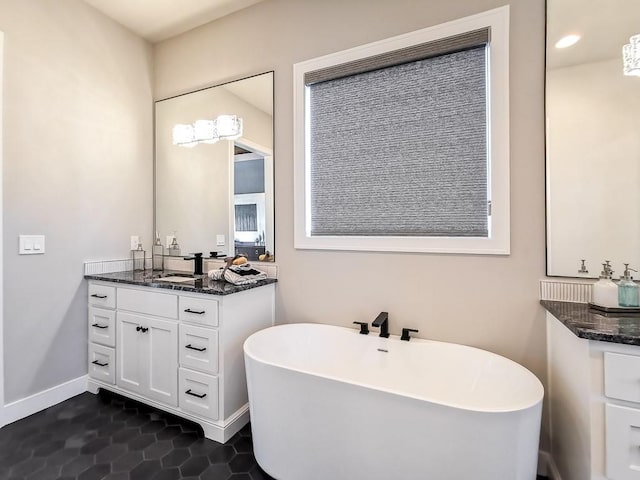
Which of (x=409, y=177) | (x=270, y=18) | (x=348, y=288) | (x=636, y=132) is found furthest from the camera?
(x=270, y=18)

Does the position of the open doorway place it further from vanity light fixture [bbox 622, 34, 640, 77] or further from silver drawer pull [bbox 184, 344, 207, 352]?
vanity light fixture [bbox 622, 34, 640, 77]

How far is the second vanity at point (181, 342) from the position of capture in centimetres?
188

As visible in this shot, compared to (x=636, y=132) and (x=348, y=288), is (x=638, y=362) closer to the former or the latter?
(x=636, y=132)

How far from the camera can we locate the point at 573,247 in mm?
1588

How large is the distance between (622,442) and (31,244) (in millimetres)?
3200

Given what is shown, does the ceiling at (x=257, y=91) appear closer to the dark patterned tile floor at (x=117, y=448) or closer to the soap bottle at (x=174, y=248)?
the soap bottle at (x=174, y=248)

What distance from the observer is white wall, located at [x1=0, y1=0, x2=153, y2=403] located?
205 cm

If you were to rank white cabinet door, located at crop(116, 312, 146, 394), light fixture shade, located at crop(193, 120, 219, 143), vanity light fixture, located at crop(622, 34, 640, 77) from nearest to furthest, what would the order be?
1. vanity light fixture, located at crop(622, 34, 640, 77)
2. white cabinet door, located at crop(116, 312, 146, 394)
3. light fixture shade, located at crop(193, 120, 219, 143)

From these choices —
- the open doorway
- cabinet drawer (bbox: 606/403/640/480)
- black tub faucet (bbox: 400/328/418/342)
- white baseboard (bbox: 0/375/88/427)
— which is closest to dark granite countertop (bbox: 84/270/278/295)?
the open doorway

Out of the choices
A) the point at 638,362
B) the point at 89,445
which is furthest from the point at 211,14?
the point at 638,362

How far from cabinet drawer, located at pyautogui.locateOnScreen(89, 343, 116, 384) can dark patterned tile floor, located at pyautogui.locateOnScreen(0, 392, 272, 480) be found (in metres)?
0.21

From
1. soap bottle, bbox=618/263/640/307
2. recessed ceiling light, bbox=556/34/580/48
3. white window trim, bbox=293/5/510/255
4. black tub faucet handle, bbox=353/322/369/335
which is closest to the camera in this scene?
soap bottle, bbox=618/263/640/307

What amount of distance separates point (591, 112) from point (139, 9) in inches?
123

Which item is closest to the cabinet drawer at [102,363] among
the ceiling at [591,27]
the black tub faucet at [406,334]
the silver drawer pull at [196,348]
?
the silver drawer pull at [196,348]
